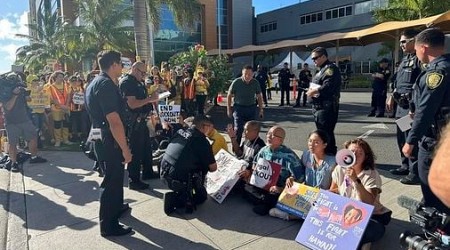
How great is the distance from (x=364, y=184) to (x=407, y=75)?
2263mm

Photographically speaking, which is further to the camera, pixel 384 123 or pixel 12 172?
pixel 384 123

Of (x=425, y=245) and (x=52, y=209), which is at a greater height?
(x=425, y=245)

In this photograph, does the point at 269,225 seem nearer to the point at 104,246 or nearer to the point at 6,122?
the point at 104,246

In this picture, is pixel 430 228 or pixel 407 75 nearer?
pixel 430 228

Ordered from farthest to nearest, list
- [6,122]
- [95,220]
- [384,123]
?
1. [384,123]
2. [6,122]
3. [95,220]

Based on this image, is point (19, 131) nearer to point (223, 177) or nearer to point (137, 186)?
point (137, 186)

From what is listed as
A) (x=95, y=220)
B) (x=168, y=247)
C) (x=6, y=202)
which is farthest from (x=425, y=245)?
(x=6, y=202)

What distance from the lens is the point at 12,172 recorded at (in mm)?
6035

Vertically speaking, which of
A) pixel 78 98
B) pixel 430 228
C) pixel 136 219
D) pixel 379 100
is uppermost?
pixel 78 98

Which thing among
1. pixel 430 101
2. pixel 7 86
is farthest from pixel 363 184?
pixel 7 86

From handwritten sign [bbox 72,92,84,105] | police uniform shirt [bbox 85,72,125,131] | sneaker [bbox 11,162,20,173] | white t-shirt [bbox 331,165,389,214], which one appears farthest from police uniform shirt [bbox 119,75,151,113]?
handwritten sign [bbox 72,92,84,105]

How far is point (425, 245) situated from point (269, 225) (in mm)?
1952

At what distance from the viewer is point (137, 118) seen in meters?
4.75

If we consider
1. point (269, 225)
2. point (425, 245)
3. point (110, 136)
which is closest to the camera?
point (425, 245)
